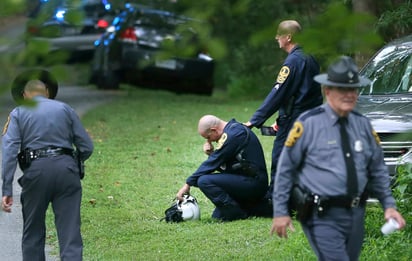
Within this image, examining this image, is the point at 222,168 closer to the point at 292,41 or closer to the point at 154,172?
the point at 154,172

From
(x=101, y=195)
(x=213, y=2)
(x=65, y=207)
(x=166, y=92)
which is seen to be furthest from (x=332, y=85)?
(x=166, y=92)

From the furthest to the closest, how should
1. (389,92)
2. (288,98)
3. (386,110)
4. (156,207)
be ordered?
1. (156,207)
2. (389,92)
3. (288,98)
4. (386,110)

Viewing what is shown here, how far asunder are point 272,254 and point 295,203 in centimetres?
265

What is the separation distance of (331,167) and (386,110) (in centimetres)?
394

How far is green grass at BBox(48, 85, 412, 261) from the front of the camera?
27.2 feet

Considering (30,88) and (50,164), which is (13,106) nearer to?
(30,88)

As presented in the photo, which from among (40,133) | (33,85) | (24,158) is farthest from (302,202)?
(24,158)

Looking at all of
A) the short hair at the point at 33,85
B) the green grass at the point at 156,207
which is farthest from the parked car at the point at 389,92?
Answer: the short hair at the point at 33,85

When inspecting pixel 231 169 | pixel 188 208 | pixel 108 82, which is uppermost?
pixel 231 169

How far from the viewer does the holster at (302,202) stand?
5539 millimetres

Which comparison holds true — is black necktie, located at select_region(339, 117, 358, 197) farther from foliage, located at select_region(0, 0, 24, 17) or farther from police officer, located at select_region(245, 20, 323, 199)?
police officer, located at select_region(245, 20, 323, 199)

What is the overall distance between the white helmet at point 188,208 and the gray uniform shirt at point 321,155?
4121 mm

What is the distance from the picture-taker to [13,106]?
3742 millimetres

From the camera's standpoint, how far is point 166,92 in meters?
22.7
